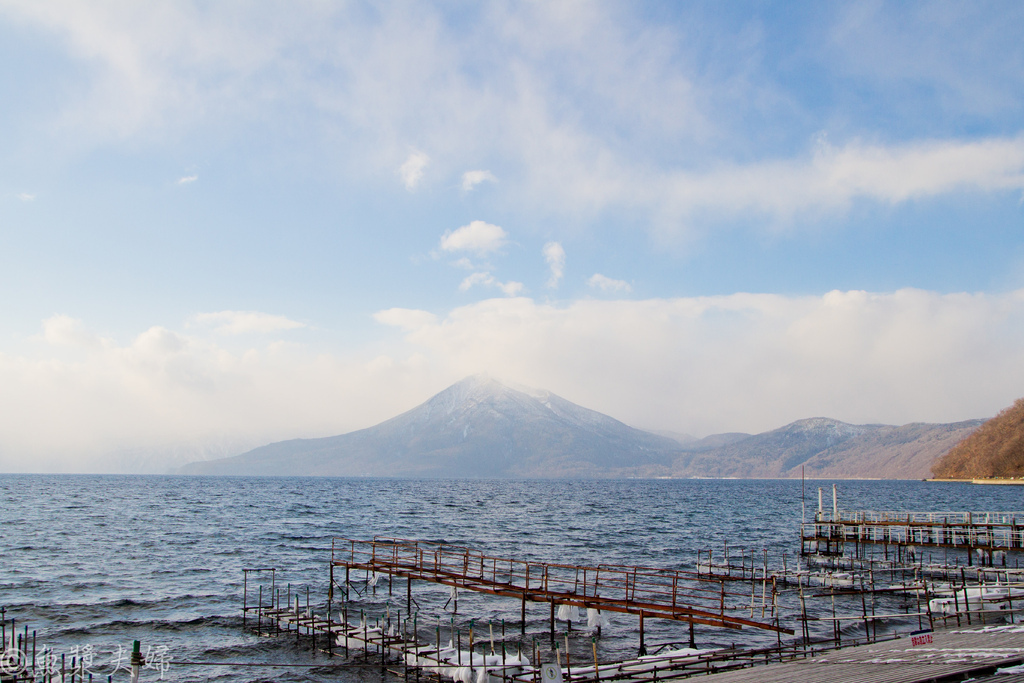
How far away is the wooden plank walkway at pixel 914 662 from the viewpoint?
48.6 feet

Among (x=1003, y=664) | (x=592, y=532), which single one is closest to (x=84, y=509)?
(x=592, y=532)

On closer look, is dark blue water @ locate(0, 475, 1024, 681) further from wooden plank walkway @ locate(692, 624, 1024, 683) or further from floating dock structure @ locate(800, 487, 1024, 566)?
wooden plank walkway @ locate(692, 624, 1024, 683)

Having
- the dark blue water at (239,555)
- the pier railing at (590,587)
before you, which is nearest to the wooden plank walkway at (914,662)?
the pier railing at (590,587)

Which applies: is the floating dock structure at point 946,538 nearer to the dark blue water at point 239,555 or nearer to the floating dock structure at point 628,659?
the dark blue water at point 239,555

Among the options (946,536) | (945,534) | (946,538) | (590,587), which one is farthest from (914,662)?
(946,538)

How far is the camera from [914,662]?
55.0ft

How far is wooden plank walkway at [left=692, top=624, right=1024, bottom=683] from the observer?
14.8 metres

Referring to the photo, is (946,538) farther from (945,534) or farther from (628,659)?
(628,659)

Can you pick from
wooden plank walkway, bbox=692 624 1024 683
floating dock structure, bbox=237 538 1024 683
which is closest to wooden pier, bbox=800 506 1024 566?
floating dock structure, bbox=237 538 1024 683

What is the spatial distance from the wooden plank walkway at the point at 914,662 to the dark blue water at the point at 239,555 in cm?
1555

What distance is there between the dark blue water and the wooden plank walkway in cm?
1555

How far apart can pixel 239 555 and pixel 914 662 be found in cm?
6112

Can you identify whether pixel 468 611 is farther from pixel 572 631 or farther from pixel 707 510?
pixel 707 510

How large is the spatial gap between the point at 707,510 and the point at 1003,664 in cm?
12804
